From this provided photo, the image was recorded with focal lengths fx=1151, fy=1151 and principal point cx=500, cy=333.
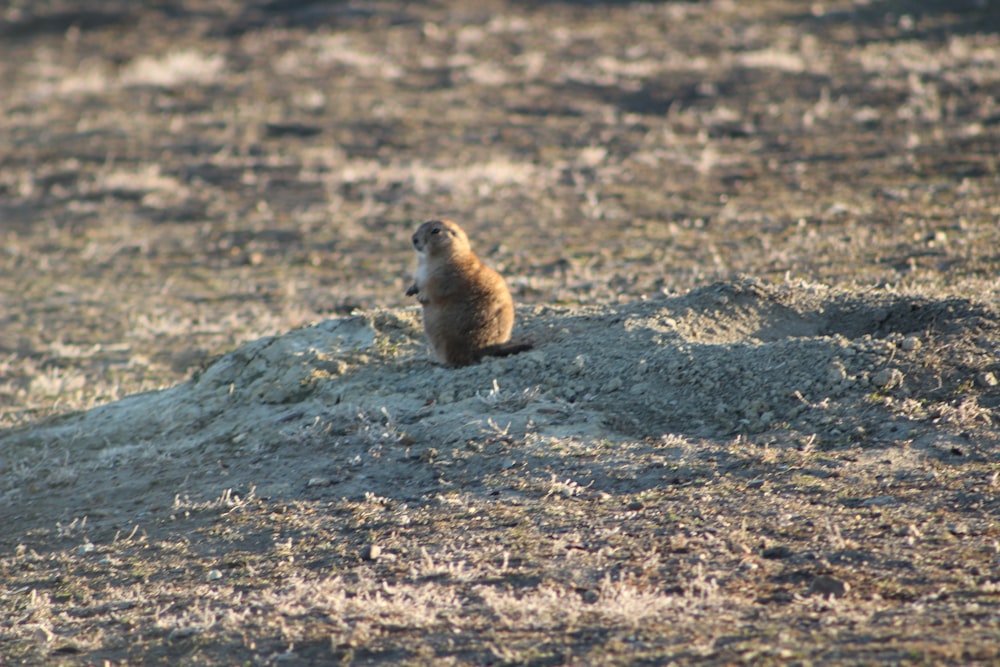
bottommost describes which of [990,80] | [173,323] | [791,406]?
[173,323]

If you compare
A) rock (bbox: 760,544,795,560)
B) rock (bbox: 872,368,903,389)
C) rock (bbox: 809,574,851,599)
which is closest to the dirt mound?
rock (bbox: 872,368,903,389)

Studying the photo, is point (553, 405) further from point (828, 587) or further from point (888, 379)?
point (828, 587)

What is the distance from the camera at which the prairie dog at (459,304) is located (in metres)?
8.34

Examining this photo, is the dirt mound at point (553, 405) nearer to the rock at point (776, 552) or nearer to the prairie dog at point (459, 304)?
the prairie dog at point (459, 304)

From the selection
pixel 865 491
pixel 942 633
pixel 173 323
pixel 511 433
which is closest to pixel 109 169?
pixel 173 323

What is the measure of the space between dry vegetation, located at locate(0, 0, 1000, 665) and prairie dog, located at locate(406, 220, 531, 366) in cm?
21

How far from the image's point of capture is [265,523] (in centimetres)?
707

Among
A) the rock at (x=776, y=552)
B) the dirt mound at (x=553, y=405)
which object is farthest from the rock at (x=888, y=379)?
the rock at (x=776, y=552)

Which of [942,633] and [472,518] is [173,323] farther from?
[942,633]

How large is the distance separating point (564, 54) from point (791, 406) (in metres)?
23.1

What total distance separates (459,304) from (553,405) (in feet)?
3.41

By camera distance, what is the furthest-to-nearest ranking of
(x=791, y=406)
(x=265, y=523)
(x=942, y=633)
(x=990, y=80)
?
1. (x=990, y=80)
2. (x=791, y=406)
3. (x=265, y=523)
4. (x=942, y=633)

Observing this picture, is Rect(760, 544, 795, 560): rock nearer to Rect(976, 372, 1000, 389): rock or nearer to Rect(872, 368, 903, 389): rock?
Rect(872, 368, 903, 389): rock

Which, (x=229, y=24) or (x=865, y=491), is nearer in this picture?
(x=865, y=491)
